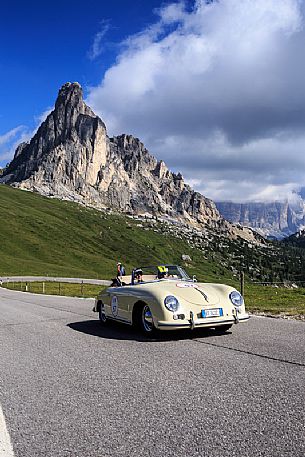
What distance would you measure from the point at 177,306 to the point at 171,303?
0.14 m

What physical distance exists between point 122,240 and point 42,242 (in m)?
57.5

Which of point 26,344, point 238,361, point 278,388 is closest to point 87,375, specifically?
point 238,361

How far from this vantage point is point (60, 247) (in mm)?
136500

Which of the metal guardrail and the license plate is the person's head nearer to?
the license plate

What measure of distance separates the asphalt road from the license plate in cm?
56

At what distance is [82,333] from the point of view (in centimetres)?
1076

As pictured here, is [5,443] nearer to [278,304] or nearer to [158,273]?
[158,273]

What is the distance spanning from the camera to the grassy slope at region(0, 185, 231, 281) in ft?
344

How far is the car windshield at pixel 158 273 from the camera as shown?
11750mm

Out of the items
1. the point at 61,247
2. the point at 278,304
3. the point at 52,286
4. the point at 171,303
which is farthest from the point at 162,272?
the point at 61,247

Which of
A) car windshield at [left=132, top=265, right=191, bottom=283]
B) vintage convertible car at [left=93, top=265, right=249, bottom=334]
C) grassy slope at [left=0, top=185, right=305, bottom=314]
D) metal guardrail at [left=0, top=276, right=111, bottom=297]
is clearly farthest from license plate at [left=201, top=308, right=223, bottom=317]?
grassy slope at [left=0, top=185, right=305, bottom=314]

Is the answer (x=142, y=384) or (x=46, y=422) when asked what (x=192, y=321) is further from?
(x=46, y=422)

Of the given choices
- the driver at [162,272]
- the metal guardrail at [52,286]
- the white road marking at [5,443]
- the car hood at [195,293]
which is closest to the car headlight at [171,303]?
the car hood at [195,293]

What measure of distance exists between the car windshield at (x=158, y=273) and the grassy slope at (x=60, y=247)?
81.4 m
